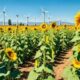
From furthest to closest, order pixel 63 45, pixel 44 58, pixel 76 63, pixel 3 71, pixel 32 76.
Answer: pixel 63 45 → pixel 44 58 → pixel 3 71 → pixel 32 76 → pixel 76 63

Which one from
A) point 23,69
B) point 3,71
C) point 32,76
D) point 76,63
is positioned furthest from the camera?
point 23,69

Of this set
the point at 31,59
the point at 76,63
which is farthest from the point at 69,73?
the point at 31,59

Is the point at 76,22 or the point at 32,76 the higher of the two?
the point at 76,22

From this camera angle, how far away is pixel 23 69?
9984 mm

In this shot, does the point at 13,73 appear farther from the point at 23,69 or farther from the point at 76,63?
the point at 23,69

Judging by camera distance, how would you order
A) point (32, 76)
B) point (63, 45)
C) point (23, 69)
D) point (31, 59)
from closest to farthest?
point (32, 76), point (23, 69), point (31, 59), point (63, 45)

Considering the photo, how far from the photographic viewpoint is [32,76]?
549cm

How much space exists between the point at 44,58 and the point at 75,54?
1.88 metres

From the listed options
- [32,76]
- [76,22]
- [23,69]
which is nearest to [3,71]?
[32,76]

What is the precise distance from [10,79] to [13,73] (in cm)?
16

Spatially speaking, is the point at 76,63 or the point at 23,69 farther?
the point at 23,69

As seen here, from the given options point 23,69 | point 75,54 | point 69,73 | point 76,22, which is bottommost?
point 23,69

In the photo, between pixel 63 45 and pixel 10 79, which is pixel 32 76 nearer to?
pixel 10 79

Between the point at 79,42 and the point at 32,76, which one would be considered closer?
the point at 79,42
